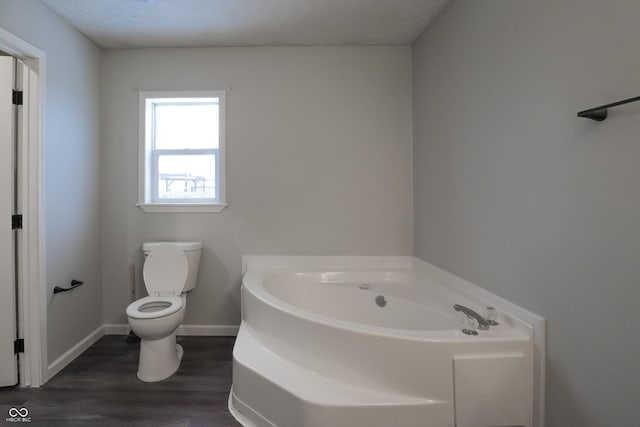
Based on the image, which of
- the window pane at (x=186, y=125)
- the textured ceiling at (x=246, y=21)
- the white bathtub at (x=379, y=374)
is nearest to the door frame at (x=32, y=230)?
the textured ceiling at (x=246, y=21)

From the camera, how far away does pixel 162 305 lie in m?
1.98

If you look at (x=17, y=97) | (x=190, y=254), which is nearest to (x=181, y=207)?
(x=190, y=254)

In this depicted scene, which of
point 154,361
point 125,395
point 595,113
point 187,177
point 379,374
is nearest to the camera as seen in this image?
point 595,113

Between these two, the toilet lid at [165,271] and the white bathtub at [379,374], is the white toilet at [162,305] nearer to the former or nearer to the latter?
the toilet lid at [165,271]

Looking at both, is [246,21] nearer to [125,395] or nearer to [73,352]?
[125,395]

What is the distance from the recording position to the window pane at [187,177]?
7.86 feet

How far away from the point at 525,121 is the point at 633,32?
407mm

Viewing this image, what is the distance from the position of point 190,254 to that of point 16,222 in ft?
3.34

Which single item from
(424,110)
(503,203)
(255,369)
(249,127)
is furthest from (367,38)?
(255,369)

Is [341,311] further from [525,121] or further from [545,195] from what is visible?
[525,121]

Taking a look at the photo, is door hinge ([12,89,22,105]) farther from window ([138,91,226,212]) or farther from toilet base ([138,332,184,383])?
toilet base ([138,332,184,383])

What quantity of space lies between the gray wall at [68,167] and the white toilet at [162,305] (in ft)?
1.63

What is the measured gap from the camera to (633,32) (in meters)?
0.82

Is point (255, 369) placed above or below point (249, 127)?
below
